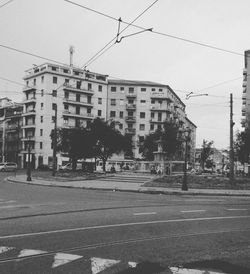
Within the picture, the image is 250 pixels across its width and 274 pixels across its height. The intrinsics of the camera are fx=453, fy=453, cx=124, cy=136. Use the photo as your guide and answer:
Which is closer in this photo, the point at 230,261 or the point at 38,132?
the point at 230,261

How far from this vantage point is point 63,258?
6.71 metres

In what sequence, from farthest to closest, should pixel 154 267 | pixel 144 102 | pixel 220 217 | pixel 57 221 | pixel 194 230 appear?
pixel 144 102 < pixel 220 217 < pixel 57 221 < pixel 194 230 < pixel 154 267

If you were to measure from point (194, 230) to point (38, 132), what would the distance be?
91.3 metres

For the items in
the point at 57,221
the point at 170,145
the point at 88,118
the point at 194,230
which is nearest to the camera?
the point at 194,230

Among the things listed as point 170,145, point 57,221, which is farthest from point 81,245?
point 170,145

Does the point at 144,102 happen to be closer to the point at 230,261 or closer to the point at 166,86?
the point at 166,86

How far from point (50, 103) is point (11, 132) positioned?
16.7 meters

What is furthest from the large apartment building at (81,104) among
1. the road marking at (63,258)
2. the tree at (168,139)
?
the road marking at (63,258)

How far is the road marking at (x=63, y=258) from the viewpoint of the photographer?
6.41m

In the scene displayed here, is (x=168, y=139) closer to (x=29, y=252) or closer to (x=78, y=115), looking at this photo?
(x=78, y=115)

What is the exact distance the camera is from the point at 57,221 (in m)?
10.9

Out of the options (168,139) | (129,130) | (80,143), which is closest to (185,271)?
(80,143)

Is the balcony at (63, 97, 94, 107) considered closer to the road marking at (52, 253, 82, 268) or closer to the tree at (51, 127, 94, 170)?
the tree at (51, 127, 94, 170)

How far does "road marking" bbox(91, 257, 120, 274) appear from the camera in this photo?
609cm
